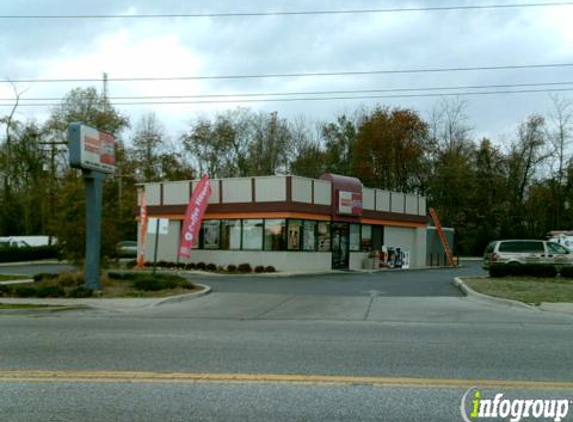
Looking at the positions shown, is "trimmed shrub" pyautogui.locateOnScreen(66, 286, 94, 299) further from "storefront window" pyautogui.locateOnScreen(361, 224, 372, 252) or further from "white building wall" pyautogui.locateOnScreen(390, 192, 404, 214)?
"white building wall" pyautogui.locateOnScreen(390, 192, 404, 214)

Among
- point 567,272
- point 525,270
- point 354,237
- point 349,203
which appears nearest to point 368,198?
point 354,237

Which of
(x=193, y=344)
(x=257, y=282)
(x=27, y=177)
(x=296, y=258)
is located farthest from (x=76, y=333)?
(x=27, y=177)

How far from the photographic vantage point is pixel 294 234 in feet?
101

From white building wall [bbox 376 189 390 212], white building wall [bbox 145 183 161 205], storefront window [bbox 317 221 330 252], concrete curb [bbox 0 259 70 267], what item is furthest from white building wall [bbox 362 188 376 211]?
concrete curb [bbox 0 259 70 267]

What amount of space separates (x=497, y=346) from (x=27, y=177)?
2033 inches

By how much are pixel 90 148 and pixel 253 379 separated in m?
12.9

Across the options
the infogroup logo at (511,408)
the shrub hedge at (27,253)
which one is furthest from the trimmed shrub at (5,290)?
the shrub hedge at (27,253)

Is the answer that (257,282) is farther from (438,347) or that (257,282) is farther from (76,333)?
(438,347)

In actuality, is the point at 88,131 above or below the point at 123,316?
above

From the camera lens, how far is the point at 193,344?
10.3 metres

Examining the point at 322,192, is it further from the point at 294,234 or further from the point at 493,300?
the point at 493,300

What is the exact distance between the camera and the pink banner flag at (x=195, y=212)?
2958cm

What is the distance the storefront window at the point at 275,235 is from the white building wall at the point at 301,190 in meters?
1.40

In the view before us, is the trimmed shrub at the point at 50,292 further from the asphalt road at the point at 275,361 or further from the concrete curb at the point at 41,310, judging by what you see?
the asphalt road at the point at 275,361
